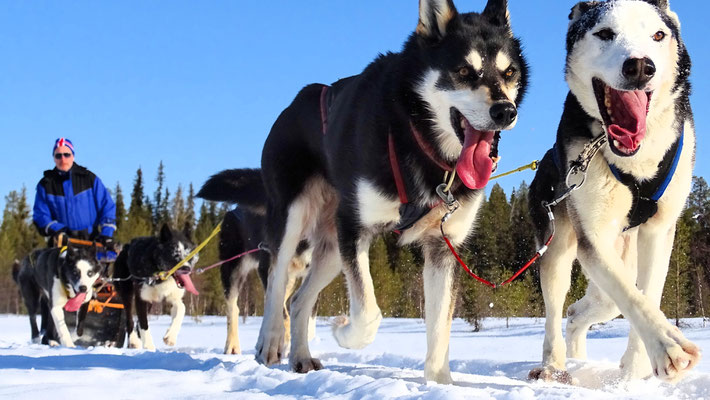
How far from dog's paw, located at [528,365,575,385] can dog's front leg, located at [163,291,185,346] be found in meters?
5.67

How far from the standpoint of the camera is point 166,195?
222 ft

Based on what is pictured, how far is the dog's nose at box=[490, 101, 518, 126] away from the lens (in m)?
3.11

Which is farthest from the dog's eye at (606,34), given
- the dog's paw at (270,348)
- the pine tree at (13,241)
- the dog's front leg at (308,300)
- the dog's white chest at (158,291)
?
the pine tree at (13,241)

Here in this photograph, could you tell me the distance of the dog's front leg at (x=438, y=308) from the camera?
375 centimetres

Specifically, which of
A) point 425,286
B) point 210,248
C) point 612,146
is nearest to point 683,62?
point 612,146

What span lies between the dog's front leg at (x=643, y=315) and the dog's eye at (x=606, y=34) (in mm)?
938

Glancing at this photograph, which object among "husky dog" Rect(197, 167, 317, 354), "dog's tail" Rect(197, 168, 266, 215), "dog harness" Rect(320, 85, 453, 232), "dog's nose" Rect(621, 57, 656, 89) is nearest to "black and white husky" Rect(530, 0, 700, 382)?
"dog's nose" Rect(621, 57, 656, 89)

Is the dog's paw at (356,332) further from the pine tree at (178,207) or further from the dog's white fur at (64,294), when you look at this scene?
the pine tree at (178,207)

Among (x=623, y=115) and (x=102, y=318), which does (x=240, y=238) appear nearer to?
(x=102, y=318)

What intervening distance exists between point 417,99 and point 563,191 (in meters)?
0.97

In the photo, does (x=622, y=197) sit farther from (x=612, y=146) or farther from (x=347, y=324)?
(x=347, y=324)

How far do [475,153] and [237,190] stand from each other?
3.23 meters

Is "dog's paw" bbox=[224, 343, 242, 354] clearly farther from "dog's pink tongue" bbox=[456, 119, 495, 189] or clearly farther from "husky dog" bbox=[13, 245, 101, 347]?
"dog's pink tongue" bbox=[456, 119, 495, 189]

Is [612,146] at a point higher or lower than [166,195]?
lower
